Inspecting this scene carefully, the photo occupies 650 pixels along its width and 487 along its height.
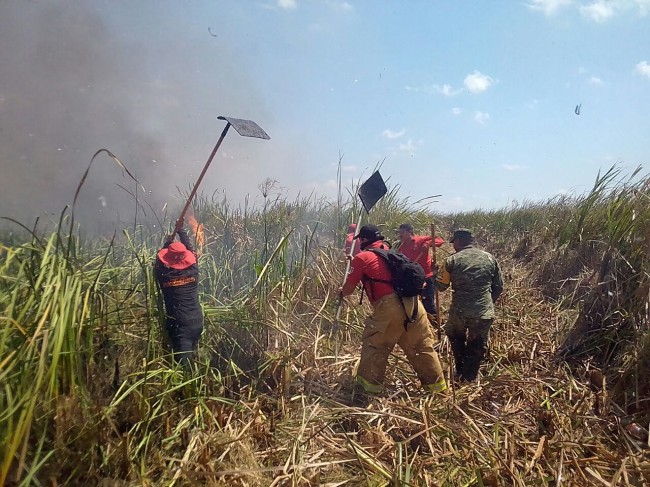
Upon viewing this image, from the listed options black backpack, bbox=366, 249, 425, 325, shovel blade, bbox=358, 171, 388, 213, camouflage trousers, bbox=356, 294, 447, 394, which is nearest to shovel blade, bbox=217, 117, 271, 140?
black backpack, bbox=366, 249, 425, 325

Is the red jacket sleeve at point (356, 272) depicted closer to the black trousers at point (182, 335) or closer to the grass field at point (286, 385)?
the grass field at point (286, 385)

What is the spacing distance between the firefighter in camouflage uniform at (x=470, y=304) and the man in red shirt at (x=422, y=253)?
3.15ft

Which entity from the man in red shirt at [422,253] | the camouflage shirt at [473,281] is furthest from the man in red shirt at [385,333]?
the man in red shirt at [422,253]

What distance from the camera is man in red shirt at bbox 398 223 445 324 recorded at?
549 centimetres

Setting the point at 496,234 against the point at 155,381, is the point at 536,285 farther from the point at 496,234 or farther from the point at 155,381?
the point at 155,381

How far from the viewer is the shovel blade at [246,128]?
11.6 ft

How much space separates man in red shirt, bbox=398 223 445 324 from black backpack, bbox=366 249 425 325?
174cm

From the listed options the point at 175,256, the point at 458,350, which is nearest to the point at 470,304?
the point at 458,350

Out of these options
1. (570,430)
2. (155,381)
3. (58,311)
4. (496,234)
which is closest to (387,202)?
(496,234)

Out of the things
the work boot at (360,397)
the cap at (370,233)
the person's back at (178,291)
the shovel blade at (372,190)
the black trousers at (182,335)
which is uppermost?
the shovel blade at (372,190)

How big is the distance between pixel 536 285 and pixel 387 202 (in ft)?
10.9

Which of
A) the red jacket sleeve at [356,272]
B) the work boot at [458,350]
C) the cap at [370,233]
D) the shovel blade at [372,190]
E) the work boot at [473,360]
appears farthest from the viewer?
Answer: the shovel blade at [372,190]

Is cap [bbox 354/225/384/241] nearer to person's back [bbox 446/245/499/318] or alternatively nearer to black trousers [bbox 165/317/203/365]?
person's back [bbox 446/245/499/318]

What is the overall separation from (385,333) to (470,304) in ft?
3.64
